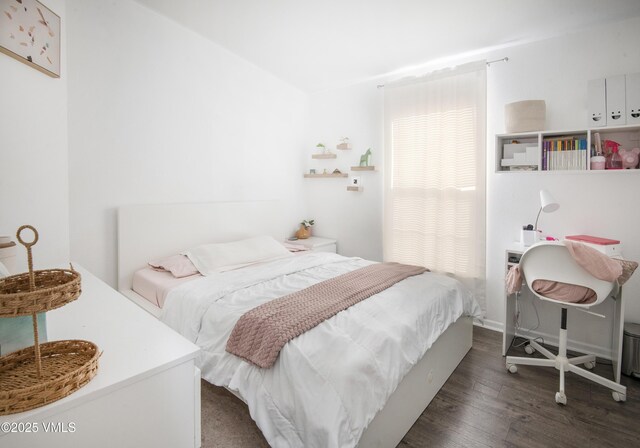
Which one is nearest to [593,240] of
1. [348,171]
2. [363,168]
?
[363,168]

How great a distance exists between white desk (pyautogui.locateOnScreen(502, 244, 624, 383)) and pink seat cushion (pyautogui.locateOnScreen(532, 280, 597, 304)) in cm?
33

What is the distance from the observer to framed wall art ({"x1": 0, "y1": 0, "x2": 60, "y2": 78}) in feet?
5.45

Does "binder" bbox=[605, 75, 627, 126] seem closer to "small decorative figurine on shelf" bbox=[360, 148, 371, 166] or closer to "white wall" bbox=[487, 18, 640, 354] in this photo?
"white wall" bbox=[487, 18, 640, 354]

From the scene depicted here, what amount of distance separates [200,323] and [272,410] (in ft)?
2.56

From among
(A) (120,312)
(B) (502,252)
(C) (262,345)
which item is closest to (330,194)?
(B) (502,252)

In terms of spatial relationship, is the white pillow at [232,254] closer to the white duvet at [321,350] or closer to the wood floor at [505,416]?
the white duvet at [321,350]

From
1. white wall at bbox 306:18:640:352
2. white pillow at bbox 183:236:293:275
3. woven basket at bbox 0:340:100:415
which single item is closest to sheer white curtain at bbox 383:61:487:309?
white wall at bbox 306:18:640:352

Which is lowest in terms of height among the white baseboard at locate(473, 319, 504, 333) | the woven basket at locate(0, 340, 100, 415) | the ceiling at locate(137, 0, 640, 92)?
the white baseboard at locate(473, 319, 504, 333)

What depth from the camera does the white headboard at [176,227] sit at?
105 inches

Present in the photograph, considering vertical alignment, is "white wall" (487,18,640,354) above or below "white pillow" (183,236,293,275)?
above

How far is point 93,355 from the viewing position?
2.96 ft

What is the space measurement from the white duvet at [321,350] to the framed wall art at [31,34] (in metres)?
1.58

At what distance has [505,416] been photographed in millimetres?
1924

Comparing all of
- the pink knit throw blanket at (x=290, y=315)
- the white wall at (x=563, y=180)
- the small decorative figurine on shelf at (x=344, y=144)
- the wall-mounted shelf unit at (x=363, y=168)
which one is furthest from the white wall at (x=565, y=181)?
the small decorative figurine on shelf at (x=344, y=144)
